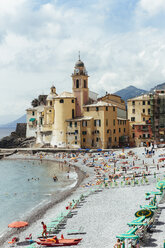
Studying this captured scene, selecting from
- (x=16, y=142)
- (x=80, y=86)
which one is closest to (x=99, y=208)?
(x=80, y=86)

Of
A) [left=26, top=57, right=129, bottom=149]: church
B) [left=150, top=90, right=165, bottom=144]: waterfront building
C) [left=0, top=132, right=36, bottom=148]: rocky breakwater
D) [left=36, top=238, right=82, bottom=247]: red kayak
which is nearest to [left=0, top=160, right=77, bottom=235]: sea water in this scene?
[left=36, top=238, right=82, bottom=247]: red kayak

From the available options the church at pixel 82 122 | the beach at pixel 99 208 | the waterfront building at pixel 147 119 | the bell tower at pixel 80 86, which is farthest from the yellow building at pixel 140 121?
the beach at pixel 99 208

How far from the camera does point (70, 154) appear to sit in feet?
236

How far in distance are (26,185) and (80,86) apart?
34.5m

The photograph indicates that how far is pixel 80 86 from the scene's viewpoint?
77.1 meters

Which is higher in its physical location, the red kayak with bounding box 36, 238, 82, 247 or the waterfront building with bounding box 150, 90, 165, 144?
the waterfront building with bounding box 150, 90, 165, 144

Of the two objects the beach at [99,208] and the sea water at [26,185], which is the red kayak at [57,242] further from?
the sea water at [26,185]

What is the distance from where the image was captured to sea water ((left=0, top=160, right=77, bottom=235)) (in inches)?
1357

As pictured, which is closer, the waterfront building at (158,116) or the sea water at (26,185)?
the sea water at (26,185)

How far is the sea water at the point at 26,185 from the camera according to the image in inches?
1357

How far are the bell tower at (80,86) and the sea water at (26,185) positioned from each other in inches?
634

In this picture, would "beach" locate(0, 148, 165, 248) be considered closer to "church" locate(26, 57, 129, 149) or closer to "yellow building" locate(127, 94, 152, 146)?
"yellow building" locate(127, 94, 152, 146)

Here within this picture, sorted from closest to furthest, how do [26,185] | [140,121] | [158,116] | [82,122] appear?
[26,185] → [158,116] → [82,122] → [140,121]

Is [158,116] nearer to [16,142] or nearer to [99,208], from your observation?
[16,142]
